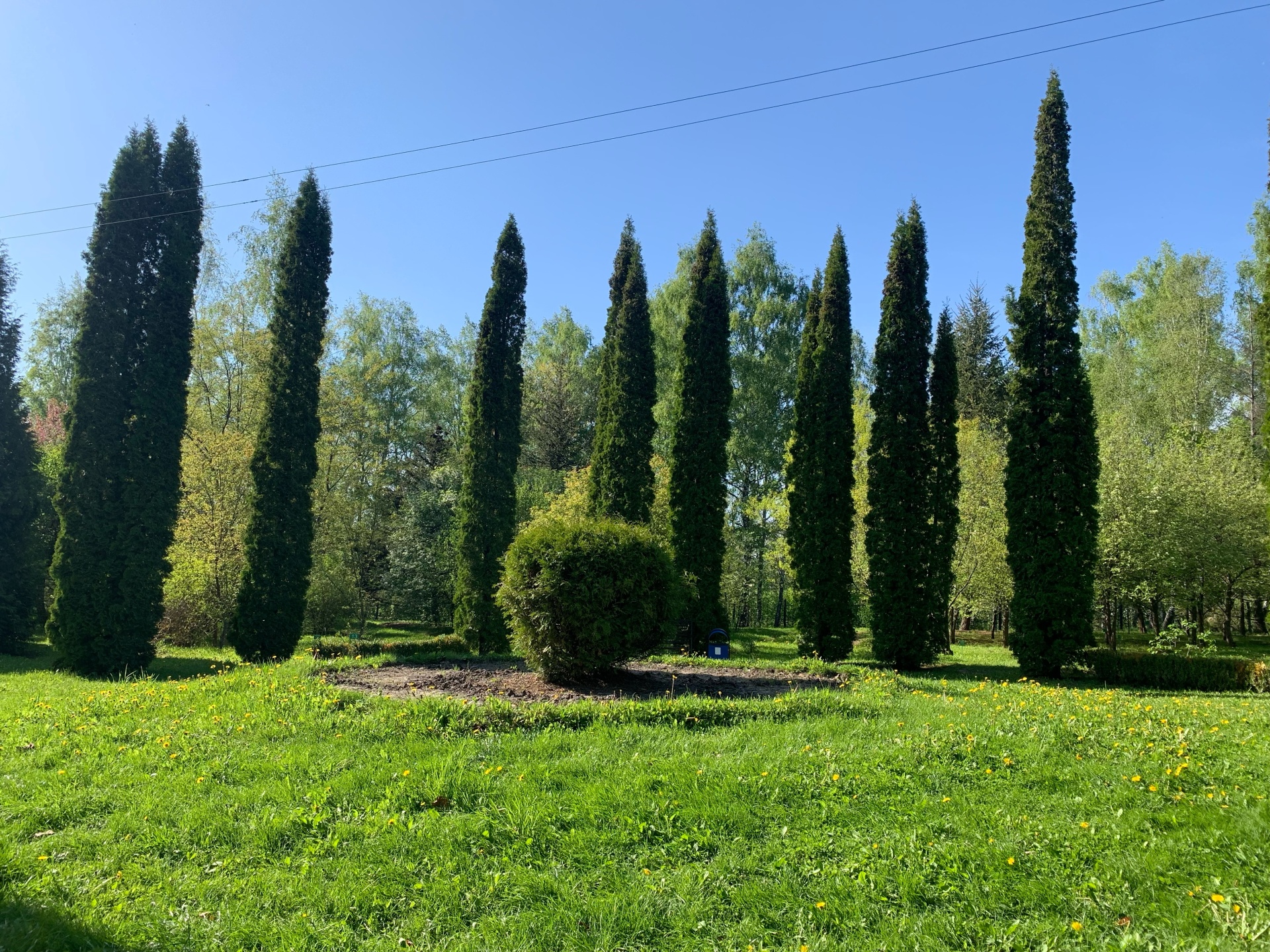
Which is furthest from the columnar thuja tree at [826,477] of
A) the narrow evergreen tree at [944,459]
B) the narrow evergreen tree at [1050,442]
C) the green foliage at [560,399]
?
the green foliage at [560,399]

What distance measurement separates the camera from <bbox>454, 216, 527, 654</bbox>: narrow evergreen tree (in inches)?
715

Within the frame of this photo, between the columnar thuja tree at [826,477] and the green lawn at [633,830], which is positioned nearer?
the green lawn at [633,830]

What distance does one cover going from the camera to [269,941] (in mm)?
3592

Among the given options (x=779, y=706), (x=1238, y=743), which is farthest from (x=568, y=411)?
(x=1238, y=743)

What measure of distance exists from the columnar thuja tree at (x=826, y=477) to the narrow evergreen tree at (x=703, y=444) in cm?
197

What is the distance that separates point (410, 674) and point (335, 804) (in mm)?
5462

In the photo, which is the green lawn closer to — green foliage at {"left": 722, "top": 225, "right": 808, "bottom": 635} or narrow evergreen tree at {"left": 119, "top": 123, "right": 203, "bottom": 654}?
narrow evergreen tree at {"left": 119, "top": 123, "right": 203, "bottom": 654}

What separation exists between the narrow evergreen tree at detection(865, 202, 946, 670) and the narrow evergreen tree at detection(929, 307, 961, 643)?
0.90 metres

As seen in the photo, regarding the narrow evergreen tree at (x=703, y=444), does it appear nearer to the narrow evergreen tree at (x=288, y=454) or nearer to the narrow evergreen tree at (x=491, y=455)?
the narrow evergreen tree at (x=491, y=455)

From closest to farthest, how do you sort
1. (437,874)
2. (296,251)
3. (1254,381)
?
(437,874) → (296,251) → (1254,381)

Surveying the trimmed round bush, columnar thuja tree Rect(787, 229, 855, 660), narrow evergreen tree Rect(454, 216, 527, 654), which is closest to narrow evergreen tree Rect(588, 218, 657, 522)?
narrow evergreen tree Rect(454, 216, 527, 654)

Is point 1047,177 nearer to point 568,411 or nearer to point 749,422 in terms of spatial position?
point 749,422

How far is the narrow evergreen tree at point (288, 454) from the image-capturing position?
16.0 m

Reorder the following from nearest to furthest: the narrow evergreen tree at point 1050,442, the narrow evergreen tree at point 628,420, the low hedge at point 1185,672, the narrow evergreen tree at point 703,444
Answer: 1. the low hedge at point 1185,672
2. the narrow evergreen tree at point 1050,442
3. the narrow evergreen tree at point 703,444
4. the narrow evergreen tree at point 628,420
